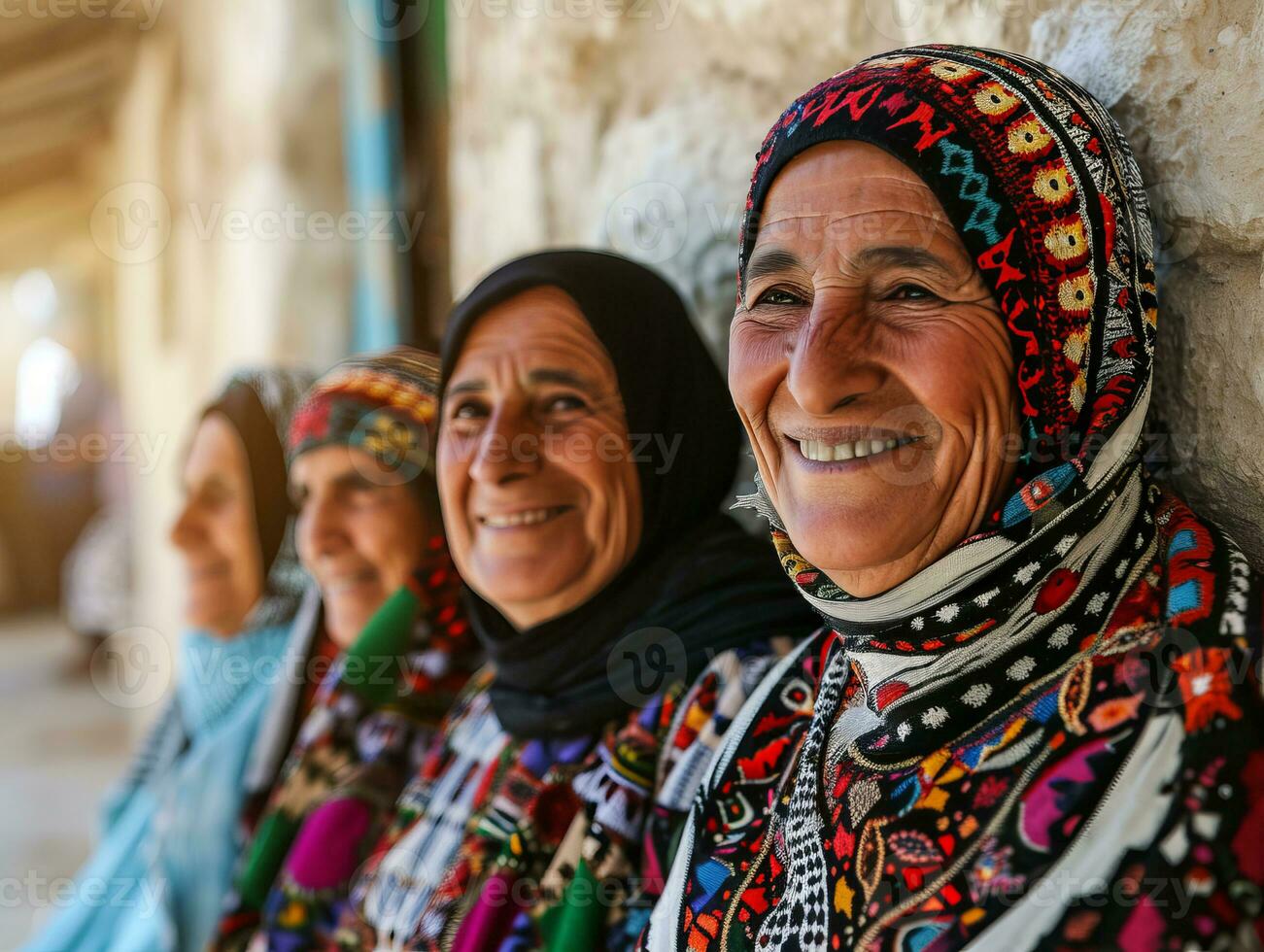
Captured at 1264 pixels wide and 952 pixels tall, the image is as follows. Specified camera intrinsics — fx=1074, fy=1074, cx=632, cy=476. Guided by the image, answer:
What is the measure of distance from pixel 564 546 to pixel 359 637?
60 centimetres

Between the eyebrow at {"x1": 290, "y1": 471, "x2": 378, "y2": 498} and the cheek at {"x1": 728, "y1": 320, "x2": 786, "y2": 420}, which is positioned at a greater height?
the cheek at {"x1": 728, "y1": 320, "x2": 786, "y2": 420}

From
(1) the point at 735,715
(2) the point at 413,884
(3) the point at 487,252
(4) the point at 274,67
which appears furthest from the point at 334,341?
(1) the point at 735,715

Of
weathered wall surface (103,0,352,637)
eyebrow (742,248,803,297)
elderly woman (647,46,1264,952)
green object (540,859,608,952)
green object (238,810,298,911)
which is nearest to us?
elderly woman (647,46,1264,952)

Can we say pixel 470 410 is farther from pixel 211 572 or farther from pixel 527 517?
pixel 211 572

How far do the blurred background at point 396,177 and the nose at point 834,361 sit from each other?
0.35 meters

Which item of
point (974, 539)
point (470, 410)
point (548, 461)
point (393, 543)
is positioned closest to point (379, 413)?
point (393, 543)

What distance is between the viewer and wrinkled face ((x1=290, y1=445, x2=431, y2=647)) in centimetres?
197

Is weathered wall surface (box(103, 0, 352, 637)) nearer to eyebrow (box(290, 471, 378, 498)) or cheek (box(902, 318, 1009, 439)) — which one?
eyebrow (box(290, 471, 378, 498))

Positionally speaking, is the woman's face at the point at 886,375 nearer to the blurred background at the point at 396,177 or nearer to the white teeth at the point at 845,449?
the white teeth at the point at 845,449

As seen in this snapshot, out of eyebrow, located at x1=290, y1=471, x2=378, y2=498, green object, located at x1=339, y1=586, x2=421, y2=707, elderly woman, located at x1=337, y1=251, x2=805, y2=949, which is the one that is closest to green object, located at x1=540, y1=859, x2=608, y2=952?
elderly woman, located at x1=337, y1=251, x2=805, y2=949

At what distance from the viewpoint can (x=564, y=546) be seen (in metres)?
1.47

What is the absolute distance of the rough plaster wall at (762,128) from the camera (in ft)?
3.21

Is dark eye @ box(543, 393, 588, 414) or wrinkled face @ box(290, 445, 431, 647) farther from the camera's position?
wrinkled face @ box(290, 445, 431, 647)

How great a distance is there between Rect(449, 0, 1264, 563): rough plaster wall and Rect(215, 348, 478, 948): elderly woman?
567mm
